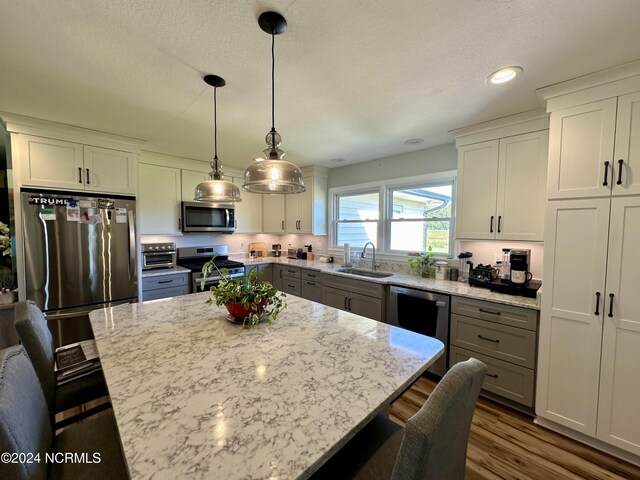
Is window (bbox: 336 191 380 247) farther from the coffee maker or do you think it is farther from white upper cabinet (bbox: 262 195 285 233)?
the coffee maker

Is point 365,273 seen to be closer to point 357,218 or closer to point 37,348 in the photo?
point 357,218

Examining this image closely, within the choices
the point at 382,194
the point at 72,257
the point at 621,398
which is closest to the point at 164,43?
the point at 72,257

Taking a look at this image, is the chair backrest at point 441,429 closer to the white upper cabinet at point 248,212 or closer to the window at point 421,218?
the window at point 421,218

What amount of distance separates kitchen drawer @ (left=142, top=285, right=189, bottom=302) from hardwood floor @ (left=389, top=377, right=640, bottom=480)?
2781 millimetres

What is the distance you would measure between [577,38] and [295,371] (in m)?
2.11

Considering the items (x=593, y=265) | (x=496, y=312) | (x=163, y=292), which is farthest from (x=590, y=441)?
(x=163, y=292)

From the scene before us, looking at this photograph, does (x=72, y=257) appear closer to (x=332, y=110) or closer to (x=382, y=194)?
Result: (x=332, y=110)

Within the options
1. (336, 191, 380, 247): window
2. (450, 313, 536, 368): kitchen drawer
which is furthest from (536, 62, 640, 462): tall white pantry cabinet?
(336, 191, 380, 247): window

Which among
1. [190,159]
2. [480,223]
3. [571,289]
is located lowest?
[571,289]

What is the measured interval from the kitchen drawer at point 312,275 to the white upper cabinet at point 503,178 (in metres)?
1.79

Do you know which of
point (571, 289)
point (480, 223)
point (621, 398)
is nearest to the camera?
point (621, 398)

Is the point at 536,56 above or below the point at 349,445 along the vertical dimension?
above

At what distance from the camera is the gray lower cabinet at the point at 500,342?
81.1 inches

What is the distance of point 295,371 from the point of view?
1.08 metres
